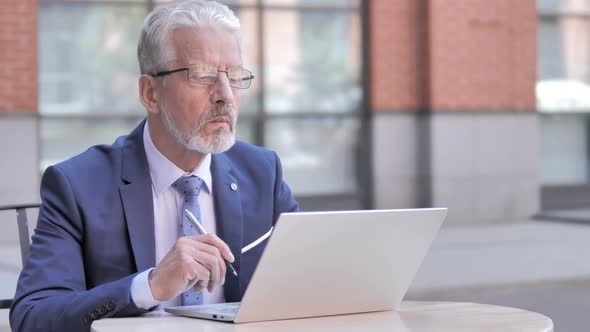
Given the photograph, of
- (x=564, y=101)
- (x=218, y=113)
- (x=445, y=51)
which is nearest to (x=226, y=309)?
(x=218, y=113)

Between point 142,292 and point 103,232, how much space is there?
319 mm

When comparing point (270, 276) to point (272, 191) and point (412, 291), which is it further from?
point (412, 291)

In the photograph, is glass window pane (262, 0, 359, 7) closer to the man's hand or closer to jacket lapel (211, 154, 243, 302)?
jacket lapel (211, 154, 243, 302)

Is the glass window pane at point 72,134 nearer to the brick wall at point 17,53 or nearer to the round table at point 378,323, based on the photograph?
the brick wall at point 17,53

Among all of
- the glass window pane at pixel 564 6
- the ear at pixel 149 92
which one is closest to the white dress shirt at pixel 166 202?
the ear at pixel 149 92

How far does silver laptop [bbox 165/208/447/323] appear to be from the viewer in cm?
227

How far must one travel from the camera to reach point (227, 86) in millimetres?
2779

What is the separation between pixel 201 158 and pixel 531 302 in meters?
5.09

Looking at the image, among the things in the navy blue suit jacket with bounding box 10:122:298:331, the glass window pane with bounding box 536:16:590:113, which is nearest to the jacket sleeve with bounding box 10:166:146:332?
the navy blue suit jacket with bounding box 10:122:298:331

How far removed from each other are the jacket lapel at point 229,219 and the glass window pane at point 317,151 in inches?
369

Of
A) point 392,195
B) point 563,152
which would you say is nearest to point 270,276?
point 392,195

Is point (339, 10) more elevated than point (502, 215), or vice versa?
point (339, 10)

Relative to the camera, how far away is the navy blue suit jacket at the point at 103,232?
2553 mm

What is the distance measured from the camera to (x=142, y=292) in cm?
251
